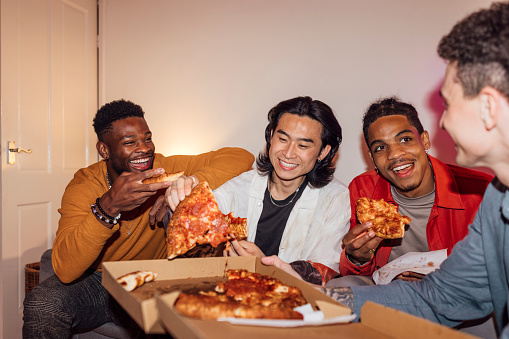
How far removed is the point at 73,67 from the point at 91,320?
3303 millimetres

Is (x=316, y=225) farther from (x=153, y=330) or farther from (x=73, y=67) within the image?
(x=73, y=67)

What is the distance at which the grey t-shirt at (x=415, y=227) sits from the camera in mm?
2523

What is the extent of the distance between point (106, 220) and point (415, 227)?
1846 mm

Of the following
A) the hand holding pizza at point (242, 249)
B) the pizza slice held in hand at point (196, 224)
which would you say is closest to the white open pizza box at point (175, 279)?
the pizza slice held in hand at point (196, 224)

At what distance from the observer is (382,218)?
7.46 feet

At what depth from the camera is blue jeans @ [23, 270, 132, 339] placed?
7.80 feet

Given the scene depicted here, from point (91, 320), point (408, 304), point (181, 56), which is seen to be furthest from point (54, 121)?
point (408, 304)

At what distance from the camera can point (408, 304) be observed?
1.54 meters

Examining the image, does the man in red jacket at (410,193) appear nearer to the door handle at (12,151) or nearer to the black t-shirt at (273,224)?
the black t-shirt at (273,224)

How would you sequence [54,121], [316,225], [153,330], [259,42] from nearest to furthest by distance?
[153,330]
[316,225]
[259,42]
[54,121]

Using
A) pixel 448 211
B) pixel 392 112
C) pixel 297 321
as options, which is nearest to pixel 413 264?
pixel 448 211

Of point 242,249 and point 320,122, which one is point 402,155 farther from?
point 242,249

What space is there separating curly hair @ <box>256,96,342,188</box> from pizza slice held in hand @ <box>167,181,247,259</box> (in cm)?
92

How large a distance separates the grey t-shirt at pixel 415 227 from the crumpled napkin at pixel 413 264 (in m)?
0.23
